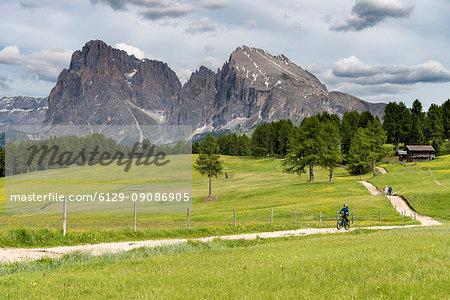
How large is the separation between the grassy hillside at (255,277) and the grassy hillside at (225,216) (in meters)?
9.64

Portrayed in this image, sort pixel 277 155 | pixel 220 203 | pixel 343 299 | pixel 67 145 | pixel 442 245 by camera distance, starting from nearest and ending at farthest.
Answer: pixel 343 299 → pixel 442 245 → pixel 67 145 → pixel 220 203 → pixel 277 155

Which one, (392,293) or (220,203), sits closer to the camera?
(392,293)

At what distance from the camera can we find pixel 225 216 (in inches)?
1839

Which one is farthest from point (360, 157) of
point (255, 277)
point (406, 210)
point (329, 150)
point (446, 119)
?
point (255, 277)

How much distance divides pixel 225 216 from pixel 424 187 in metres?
37.6

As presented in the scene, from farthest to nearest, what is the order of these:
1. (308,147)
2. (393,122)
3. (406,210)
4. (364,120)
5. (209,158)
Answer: (393,122) < (364,120) < (308,147) < (209,158) < (406,210)

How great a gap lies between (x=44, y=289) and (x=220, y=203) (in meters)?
57.9

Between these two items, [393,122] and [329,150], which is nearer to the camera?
[329,150]

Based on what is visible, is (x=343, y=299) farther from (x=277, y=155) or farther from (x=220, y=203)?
(x=277, y=155)

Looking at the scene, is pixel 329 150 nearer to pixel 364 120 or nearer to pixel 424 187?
pixel 424 187

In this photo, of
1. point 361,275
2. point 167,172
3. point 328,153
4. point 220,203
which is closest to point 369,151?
point 328,153

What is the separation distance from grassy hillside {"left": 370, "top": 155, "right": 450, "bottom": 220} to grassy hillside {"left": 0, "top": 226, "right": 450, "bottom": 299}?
41009 mm

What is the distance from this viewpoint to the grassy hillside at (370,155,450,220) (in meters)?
49.5

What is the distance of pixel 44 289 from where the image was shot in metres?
9.38
